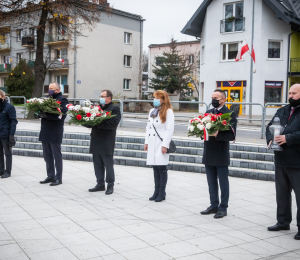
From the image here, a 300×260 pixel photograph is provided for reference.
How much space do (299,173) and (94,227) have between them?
2.93m

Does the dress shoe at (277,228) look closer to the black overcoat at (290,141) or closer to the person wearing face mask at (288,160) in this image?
the person wearing face mask at (288,160)

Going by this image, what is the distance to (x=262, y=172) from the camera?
8.98 metres

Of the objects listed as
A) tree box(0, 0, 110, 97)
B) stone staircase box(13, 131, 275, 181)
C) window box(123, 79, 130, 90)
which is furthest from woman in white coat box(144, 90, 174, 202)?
window box(123, 79, 130, 90)

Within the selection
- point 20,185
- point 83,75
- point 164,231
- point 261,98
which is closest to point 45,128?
point 20,185

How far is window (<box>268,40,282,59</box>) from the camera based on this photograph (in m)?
29.7

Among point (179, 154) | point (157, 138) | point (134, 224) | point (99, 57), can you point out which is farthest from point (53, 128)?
point (99, 57)

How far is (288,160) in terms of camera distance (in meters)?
5.09

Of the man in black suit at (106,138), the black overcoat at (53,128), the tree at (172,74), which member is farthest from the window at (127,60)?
the man in black suit at (106,138)

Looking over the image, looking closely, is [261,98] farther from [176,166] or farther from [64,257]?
[64,257]

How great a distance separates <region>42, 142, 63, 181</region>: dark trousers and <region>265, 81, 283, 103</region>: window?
2450cm

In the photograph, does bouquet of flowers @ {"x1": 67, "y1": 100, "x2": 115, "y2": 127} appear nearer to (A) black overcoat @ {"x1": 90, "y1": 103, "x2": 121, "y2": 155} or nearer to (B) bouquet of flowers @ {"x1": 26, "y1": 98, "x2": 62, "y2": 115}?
(A) black overcoat @ {"x1": 90, "y1": 103, "x2": 121, "y2": 155}

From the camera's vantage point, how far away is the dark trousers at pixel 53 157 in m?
8.06

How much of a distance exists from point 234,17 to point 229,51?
8.83 feet

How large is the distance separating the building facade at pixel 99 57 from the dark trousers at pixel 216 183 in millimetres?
32650
